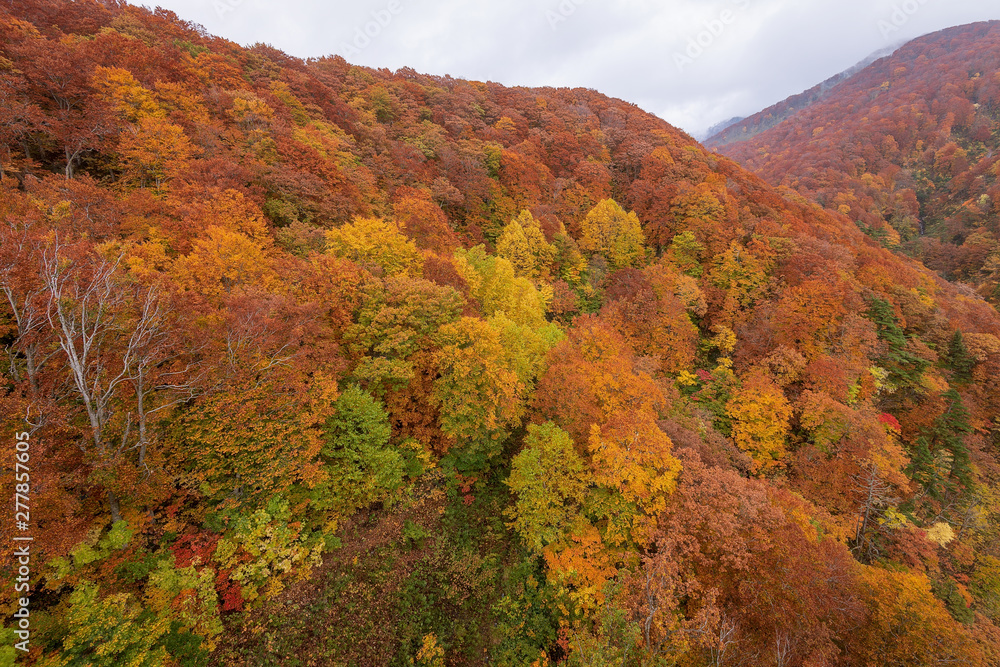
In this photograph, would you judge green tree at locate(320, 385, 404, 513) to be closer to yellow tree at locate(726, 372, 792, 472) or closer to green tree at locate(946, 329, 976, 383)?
yellow tree at locate(726, 372, 792, 472)

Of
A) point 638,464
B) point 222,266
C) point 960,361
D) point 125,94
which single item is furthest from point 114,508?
point 960,361

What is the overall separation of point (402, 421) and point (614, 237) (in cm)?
3426

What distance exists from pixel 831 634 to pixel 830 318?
91.1 feet

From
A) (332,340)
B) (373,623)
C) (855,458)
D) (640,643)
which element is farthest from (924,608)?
(332,340)

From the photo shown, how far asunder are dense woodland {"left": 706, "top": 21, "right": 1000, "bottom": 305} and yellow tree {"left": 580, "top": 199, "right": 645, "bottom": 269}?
53.1 m

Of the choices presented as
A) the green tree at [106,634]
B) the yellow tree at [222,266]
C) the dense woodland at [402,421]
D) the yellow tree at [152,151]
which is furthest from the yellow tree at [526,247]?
the green tree at [106,634]

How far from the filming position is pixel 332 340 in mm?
17688

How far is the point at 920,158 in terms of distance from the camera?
8150 centimetres

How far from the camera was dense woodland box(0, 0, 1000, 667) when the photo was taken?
1149 cm

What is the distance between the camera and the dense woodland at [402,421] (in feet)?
37.7

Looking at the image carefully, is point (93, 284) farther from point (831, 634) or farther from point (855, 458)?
point (855, 458)

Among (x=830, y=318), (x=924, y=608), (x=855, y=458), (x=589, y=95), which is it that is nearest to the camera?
(x=924, y=608)

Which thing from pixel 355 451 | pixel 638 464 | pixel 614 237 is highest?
pixel 614 237

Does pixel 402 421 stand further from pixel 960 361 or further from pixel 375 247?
pixel 960 361
